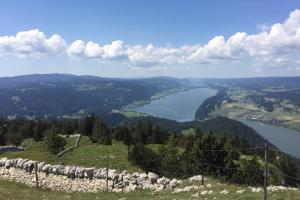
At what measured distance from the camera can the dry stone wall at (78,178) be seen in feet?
88.9

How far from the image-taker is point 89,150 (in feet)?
169

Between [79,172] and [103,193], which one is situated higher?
[79,172]

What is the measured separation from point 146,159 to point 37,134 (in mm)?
68728

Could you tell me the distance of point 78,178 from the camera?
29.8m

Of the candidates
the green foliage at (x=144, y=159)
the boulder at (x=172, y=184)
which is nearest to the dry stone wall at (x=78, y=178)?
the boulder at (x=172, y=184)

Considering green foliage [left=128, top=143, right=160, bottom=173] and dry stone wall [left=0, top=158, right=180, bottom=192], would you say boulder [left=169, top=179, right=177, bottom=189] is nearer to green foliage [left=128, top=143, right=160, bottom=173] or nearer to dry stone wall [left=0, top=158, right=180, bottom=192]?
dry stone wall [left=0, top=158, right=180, bottom=192]

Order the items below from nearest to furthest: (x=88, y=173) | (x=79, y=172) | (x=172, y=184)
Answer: (x=172, y=184)
(x=88, y=173)
(x=79, y=172)

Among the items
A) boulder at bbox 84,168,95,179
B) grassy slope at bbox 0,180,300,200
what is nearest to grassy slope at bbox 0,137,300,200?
grassy slope at bbox 0,180,300,200

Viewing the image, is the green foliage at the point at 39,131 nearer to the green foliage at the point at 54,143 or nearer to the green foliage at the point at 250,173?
the green foliage at the point at 54,143

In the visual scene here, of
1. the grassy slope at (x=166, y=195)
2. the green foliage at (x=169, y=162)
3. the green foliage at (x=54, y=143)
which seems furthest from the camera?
the green foliage at (x=54, y=143)

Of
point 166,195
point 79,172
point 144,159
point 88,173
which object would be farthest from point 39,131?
point 166,195

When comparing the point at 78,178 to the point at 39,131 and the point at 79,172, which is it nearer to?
the point at 79,172

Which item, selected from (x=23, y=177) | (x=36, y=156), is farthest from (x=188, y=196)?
(x=36, y=156)

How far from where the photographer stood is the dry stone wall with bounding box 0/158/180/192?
2709 centimetres
